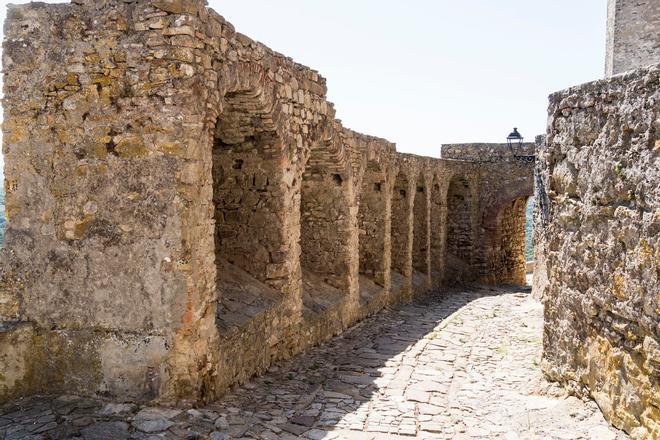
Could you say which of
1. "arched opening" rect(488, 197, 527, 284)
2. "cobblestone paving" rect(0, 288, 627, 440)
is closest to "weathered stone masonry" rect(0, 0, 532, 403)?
"cobblestone paving" rect(0, 288, 627, 440)

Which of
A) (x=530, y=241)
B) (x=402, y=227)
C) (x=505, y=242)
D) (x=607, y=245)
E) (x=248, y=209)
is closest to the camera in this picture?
(x=607, y=245)

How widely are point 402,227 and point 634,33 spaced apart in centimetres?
806

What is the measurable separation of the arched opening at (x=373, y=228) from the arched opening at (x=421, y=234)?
3.64 metres

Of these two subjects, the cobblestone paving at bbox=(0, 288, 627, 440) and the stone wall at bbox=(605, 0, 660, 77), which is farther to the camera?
the stone wall at bbox=(605, 0, 660, 77)

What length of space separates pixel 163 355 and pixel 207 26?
2.85m

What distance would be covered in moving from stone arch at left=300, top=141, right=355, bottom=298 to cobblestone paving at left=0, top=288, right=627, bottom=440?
1.06 metres

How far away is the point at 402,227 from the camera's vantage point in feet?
45.1

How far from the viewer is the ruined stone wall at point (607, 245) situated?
4051 millimetres

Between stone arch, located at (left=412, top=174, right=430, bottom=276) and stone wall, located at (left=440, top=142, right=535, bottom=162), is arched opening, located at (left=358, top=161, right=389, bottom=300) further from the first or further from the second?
stone wall, located at (left=440, top=142, right=535, bottom=162)

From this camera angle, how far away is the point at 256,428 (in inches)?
200

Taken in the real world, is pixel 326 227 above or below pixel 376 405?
above

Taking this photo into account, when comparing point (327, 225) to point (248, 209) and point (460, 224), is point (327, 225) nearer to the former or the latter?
point (248, 209)

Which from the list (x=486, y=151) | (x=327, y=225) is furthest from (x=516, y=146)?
(x=327, y=225)

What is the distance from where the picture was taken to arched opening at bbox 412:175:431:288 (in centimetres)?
1553
